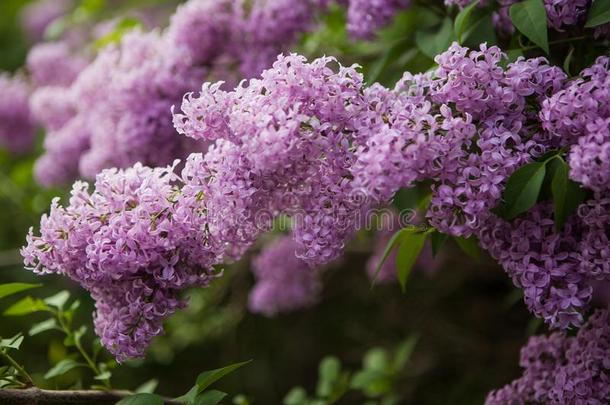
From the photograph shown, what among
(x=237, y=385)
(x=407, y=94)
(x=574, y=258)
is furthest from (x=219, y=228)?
(x=237, y=385)

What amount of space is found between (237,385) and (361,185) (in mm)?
2835

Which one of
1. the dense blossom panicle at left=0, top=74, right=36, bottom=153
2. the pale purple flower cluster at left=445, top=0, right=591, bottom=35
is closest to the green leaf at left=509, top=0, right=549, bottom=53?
the pale purple flower cluster at left=445, top=0, right=591, bottom=35

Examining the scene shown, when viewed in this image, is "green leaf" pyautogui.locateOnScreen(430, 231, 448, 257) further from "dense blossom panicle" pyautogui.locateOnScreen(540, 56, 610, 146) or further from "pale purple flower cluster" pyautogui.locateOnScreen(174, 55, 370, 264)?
"dense blossom panicle" pyautogui.locateOnScreen(540, 56, 610, 146)

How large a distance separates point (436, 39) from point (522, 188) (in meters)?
0.75

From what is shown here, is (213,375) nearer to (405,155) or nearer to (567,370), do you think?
(405,155)

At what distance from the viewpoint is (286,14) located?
227 cm

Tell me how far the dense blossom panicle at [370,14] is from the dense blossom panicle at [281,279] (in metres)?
1.14

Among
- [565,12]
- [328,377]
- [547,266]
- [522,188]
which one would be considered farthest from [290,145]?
[328,377]

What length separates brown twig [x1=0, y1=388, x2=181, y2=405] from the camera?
1.52m

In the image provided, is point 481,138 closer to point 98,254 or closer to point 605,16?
point 605,16

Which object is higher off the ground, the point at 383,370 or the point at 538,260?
the point at 538,260

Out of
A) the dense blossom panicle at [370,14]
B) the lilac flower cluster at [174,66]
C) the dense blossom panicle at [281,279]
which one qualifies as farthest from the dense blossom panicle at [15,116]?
the dense blossom panicle at [370,14]

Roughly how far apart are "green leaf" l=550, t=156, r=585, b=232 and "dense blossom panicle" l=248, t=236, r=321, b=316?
5.81ft

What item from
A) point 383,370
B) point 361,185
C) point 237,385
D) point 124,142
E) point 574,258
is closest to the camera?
point 361,185
